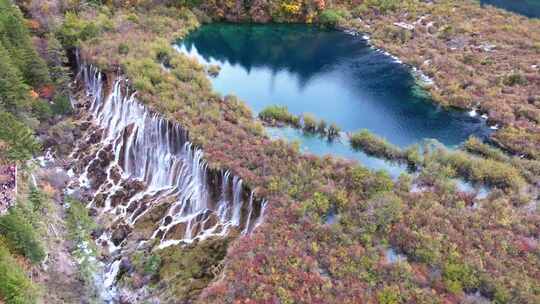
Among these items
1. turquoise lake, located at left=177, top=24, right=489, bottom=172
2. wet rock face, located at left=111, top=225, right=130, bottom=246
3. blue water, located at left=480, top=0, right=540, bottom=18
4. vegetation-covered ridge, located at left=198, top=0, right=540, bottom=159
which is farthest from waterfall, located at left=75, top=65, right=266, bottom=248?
blue water, located at left=480, top=0, right=540, bottom=18

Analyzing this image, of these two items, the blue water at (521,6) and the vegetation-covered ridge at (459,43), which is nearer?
the vegetation-covered ridge at (459,43)

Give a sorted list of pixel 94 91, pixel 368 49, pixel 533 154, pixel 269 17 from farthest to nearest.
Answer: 1. pixel 269 17
2. pixel 368 49
3. pixel 94 91
4. pixel 533 154

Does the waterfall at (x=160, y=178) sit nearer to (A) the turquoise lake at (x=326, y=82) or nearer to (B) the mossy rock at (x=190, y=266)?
(B) the mossy rock at (x=190, y=266)

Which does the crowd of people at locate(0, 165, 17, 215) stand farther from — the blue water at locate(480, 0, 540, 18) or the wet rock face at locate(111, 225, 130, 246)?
the blue water at locate(480, 0, 540, 18)

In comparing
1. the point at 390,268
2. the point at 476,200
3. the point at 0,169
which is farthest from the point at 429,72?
the point at 0,169

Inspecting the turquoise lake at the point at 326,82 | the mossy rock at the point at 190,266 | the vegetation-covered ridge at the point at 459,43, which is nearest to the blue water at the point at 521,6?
the vegetation-covered ridge at the point at 459,43

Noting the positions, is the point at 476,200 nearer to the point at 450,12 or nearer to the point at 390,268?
the point at 390,268
